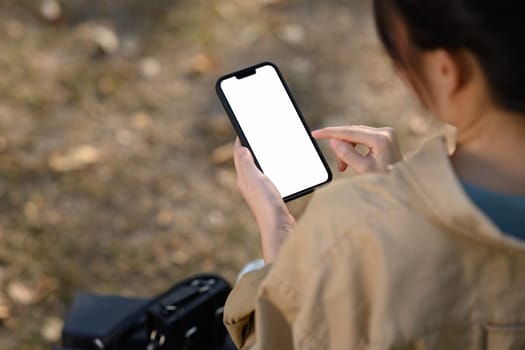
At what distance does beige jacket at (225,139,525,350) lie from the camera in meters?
0.86

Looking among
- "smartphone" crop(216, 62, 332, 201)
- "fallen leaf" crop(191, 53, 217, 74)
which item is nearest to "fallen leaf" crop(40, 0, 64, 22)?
"fallen leaf" crop(191, 53, 217, 74)

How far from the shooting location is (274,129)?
1463 mm

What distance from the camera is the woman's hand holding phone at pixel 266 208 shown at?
1.16 metres

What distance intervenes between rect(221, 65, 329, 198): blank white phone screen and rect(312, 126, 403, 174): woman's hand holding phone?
0.46 feet

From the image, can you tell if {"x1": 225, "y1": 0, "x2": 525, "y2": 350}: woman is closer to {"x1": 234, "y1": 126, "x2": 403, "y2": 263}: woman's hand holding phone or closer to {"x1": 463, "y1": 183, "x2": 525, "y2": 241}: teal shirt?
{"x1": 463, "y1": 183, "x2": 525, "y2": 241}: teal shirt

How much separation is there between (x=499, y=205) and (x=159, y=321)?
809 mm

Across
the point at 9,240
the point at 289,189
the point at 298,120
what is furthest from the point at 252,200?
the point at 9,240

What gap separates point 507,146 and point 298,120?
25.5 inches

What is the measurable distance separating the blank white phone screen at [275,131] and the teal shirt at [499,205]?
1.82 ft

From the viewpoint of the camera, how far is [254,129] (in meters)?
1.45

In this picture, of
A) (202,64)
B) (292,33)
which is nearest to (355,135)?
(202,64)

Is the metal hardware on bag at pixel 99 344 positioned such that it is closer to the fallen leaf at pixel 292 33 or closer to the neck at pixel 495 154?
the neck at pixel 495 154

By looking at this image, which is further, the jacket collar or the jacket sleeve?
the jacket sleeve

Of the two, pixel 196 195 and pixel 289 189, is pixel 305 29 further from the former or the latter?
pixel 289 189
